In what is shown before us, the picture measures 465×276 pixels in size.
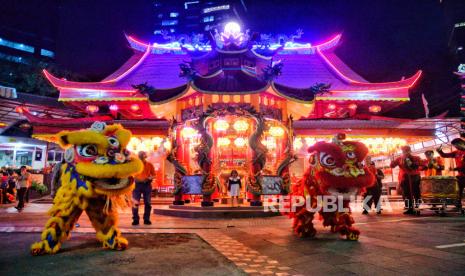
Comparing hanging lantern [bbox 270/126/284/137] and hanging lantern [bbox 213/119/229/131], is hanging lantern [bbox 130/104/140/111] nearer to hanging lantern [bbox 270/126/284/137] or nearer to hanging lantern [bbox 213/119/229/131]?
hanging lantern [bbox 213/119/229/131]

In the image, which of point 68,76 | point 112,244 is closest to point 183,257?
point 112,244

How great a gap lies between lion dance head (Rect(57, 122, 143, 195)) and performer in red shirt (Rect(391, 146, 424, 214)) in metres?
8.25

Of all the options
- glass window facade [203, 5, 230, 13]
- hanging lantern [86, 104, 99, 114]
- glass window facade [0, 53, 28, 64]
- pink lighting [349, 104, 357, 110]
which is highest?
glass window facade [203, 5, 230, 13]

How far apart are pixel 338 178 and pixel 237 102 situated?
8.42 m

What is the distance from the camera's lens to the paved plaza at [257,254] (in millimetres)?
3424

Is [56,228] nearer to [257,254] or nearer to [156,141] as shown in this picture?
[257,254]

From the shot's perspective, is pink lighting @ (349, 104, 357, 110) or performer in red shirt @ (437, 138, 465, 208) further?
pink lighting @ (349, 104, 357, 110)

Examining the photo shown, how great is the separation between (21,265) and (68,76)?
3415 cm

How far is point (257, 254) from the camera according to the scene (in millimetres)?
4258

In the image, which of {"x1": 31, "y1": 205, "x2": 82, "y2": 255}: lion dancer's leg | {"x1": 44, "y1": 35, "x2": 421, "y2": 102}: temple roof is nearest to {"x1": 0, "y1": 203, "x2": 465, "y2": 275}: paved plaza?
{"x1": 31, "y1": 205, "x2": 82, "y2": 255}: lion dancer's leg

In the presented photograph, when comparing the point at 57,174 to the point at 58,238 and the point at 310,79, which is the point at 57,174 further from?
the point at 310,79

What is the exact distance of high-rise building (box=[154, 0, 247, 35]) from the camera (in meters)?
90.4

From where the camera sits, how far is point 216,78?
12.3 meters

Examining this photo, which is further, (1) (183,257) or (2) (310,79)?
(2) (310,79)
